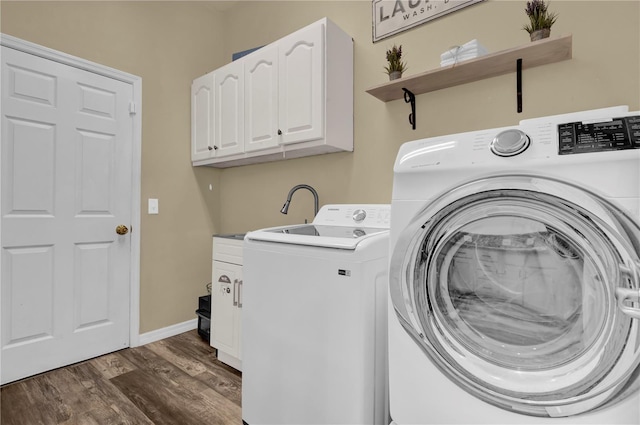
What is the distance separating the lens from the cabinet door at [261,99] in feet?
6.86

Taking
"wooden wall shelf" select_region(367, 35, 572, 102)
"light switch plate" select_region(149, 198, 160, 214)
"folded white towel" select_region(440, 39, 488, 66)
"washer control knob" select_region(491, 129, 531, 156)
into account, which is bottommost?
"light switch plate" select_region(149, 198, 160, 214)

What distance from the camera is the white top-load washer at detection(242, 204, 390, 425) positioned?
1100 millimetres

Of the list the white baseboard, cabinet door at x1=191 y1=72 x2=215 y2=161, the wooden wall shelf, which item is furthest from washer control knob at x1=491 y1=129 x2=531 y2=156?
the white baseboard

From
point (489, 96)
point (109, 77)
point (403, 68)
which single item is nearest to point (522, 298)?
point (489, 96)

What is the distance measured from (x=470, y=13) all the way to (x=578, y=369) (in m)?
1.67

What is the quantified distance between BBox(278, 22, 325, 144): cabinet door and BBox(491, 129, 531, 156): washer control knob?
1.16 metres

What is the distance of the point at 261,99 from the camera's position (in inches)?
85.4

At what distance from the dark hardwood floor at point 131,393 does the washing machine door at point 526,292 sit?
122 centimetres

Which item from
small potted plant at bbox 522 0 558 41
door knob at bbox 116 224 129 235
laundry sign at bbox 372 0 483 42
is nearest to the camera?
small potted plant at bbox 522 0 558 41

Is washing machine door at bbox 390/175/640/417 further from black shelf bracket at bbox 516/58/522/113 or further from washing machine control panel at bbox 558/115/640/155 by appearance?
black shelf bracket at bbox 516/58/522/113

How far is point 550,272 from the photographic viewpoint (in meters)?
0.83

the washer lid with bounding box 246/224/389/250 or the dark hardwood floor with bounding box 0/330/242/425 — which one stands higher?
the washer lid with bounding box 246/224/389/250

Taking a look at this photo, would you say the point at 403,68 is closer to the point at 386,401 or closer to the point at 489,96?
the point at 489,96

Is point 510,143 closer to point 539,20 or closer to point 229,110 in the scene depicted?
point 539,20
